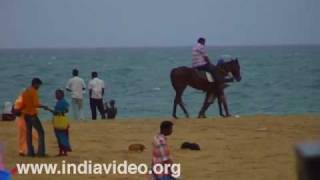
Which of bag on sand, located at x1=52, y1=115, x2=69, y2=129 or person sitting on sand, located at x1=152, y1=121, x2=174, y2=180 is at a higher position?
person sitting on sand, located at x1=152, y1=121, x2=174, y2=180

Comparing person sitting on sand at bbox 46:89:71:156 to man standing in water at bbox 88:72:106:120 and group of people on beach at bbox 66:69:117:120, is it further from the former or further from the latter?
man standing in water at bbox 88:72:106:120

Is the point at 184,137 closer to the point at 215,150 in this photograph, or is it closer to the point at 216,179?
the point at 215,150

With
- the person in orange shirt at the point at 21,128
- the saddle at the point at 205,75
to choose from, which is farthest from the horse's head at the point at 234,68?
the person in orange shirt at the point at 21,128

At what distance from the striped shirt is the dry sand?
1.57 metres

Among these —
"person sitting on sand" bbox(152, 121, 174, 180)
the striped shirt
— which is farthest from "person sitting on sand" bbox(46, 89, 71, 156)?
the striped shirt

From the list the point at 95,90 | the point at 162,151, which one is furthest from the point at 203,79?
the point at 162,151

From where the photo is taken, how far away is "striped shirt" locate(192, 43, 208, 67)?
60.4 feet

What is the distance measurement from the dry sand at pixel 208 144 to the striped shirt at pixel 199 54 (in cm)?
157

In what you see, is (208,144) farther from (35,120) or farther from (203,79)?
(203,79)

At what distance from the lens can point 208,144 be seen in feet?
47.8

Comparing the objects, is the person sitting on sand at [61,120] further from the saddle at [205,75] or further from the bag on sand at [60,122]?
the saddle at [205,75]

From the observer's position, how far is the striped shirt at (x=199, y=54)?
18406mm

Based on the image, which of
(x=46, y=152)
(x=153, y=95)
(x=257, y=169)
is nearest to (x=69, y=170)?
(x=46, y=152)

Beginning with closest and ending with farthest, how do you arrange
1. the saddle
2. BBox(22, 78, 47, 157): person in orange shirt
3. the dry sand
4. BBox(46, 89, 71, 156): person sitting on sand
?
the dry sand, BBox(22, 78, 47, 157): person in orange shirt, BBox(46, 89, 71, 156): person sitting on sand, the saddle
